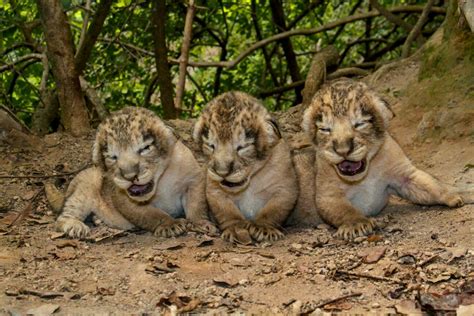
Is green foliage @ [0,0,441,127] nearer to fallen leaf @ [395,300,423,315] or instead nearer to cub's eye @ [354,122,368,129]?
cub's eye @ [354,122,368,129]

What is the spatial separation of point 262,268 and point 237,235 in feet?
2.68

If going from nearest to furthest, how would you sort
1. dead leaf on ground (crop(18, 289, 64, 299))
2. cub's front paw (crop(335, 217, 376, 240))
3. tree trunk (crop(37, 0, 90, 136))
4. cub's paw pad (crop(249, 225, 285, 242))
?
dead leaf on ground (crop(18, 289, 64, 299)) < cub's front paw (crop(335, 217, 376, 240)) < cub's paw pad (crop(249, 225, 285, 242)) < tree trunk (crop(37, 0, 90, 136))

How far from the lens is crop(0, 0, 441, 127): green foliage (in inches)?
438

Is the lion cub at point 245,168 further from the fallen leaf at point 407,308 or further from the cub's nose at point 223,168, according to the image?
the fallen leaf at point 407,308

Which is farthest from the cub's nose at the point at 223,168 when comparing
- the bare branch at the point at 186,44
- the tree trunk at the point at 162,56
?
the tree trunk at the point at 162,56

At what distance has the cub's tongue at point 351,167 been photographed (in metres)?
6.38

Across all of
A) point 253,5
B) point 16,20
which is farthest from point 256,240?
point 253,5

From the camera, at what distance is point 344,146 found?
6.13m

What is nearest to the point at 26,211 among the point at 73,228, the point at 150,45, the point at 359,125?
the point at 73,228

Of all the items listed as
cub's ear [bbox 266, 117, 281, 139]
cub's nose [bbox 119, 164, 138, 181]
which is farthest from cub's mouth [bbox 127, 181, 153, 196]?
cub's ear [bbox 266, 117, 281, 139]

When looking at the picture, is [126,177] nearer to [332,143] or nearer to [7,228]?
[7,228]

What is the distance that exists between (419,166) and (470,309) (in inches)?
117

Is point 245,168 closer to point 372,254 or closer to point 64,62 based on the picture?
point 372,254

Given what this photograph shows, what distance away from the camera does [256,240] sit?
633 centimetres
